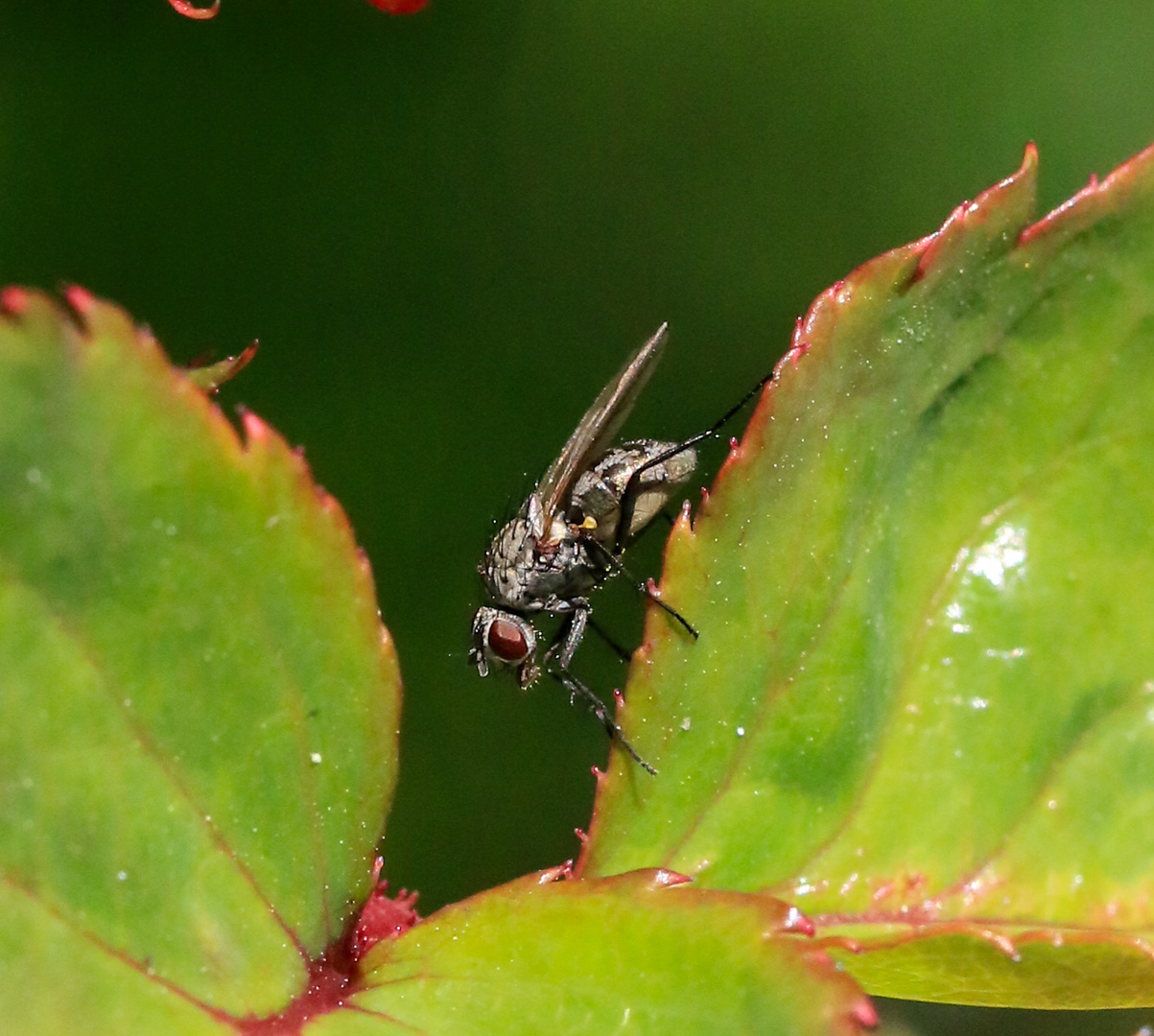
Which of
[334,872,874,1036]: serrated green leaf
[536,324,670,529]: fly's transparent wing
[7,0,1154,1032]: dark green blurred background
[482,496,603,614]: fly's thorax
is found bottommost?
[334,872,874,1036]: serrated green leaf

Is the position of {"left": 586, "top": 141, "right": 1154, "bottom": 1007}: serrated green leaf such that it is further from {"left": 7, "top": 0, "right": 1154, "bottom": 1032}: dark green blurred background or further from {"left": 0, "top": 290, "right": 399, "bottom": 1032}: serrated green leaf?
{"left": 7, "top": 0, "right": 1154, "bottom": 1032}: dark green blurred background

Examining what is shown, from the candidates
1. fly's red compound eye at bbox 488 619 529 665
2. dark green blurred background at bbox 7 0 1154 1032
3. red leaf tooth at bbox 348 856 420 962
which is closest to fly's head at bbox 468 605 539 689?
fly's red compound eye at bbox 488 619 529 665

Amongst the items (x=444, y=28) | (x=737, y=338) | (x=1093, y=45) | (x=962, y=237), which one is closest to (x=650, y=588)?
(x=962, y=237)

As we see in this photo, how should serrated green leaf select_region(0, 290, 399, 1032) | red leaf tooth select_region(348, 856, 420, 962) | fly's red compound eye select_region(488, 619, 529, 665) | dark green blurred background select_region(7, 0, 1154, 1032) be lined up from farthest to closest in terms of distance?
dark green blurred background select_region(7, 0, 1154, 1032) < fly's red compound eye select_region(488, 619, 529, 665) < red leaf tooth select_region(348, 856, 420, 962) < serrated green leaf select_region(0, 290, 399, 1032)

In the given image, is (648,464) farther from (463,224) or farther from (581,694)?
(463,224)

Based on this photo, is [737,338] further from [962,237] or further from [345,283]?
[962,237]

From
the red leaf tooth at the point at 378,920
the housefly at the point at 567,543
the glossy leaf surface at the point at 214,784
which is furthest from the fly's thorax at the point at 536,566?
the glossy leaf surface at the point at 214,784

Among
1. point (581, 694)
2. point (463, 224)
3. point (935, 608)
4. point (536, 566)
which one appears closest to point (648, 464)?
point (536, 566)
